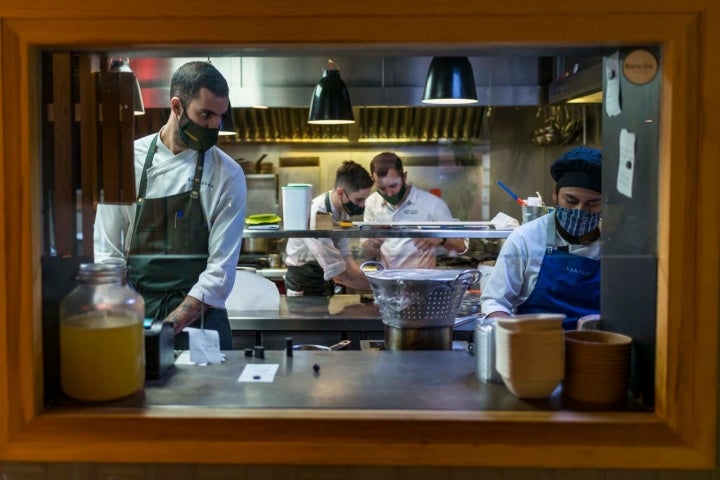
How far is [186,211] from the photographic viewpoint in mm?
2773

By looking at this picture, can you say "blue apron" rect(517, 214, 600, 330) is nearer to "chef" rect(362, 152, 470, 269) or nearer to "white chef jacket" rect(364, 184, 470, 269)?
"chef" rect(362, 152, 470, 269)

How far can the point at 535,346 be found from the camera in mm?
1304

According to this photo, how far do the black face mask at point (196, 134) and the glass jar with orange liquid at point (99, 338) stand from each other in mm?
1384

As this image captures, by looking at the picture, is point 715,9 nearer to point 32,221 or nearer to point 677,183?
point 677,183

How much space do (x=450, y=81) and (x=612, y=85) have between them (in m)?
2.43

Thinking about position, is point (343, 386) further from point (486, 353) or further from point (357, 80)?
point (357, 80)

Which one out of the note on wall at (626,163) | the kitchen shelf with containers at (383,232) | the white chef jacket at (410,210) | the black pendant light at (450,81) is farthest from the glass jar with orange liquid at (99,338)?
the white chef jacket at (410,210)

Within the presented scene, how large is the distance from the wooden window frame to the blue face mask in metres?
1.21

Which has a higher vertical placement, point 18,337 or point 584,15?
point 584,15

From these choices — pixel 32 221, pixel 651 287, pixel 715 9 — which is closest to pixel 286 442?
pixel 32 221

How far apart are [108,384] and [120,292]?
18cm

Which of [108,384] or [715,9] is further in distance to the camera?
[108,384]

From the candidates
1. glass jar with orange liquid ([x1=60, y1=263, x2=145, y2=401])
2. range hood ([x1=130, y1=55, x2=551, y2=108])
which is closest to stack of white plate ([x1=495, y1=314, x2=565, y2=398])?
glass jar with orange liquid ([x1=60, y1=263, x2=145, y2=401])

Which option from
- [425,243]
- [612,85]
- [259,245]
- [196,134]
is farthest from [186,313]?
[259,245]
